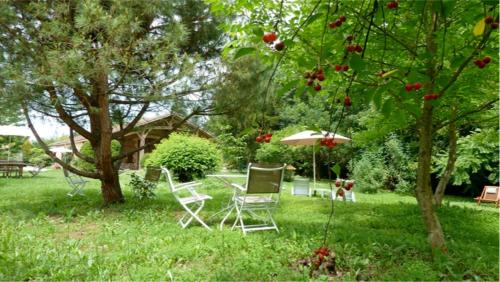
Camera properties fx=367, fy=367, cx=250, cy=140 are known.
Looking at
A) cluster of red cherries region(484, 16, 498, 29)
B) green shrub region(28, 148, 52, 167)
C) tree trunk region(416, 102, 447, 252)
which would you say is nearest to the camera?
cluster of red cherries region(484, 16, 498, 29)

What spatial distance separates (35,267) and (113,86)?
3075 millimetres

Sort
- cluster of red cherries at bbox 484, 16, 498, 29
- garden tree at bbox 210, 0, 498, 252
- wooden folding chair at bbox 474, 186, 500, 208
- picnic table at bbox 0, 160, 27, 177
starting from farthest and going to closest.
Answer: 1. picnic table at bbox 0, 160, 27, 177
2. wooden folding chair at bbox 474, 186, 500, 208
3. garden tree at bbox 210, 0, 498, 252
4. cluster of red cherries at bbox 484, 16, 498, 29

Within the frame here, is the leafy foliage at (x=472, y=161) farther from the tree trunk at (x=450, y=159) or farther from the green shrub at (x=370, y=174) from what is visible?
the tree trunk at (x=450, y=159)

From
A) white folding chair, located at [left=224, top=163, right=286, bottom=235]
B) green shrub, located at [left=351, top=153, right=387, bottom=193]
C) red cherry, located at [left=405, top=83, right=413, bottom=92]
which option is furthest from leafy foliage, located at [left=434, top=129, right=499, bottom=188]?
red cherry, located at [left=405, top=83, right=413, bottom=92]

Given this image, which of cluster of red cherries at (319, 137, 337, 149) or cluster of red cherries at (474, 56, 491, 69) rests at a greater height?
cluster of red cherries at (474, 56, 491, 69)

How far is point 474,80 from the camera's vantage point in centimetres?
326

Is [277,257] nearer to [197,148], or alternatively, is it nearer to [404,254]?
[404,254]

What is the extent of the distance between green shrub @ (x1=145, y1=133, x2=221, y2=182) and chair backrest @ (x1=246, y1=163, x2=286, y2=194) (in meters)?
7.34

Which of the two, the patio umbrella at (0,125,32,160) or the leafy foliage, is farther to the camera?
the patio umbrella at (0,125,32,160)

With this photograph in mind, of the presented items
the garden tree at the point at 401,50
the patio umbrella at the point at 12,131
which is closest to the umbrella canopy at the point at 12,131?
the patio umbrella at the point at 12,131

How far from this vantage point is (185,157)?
1168 centimetres

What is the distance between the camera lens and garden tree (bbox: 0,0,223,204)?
174 inches

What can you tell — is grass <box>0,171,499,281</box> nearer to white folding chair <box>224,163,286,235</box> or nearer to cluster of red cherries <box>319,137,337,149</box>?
white folding chair <box>224,163,286,235</box>

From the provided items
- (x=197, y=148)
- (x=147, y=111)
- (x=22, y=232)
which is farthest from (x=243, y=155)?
(x=22, y=232)
